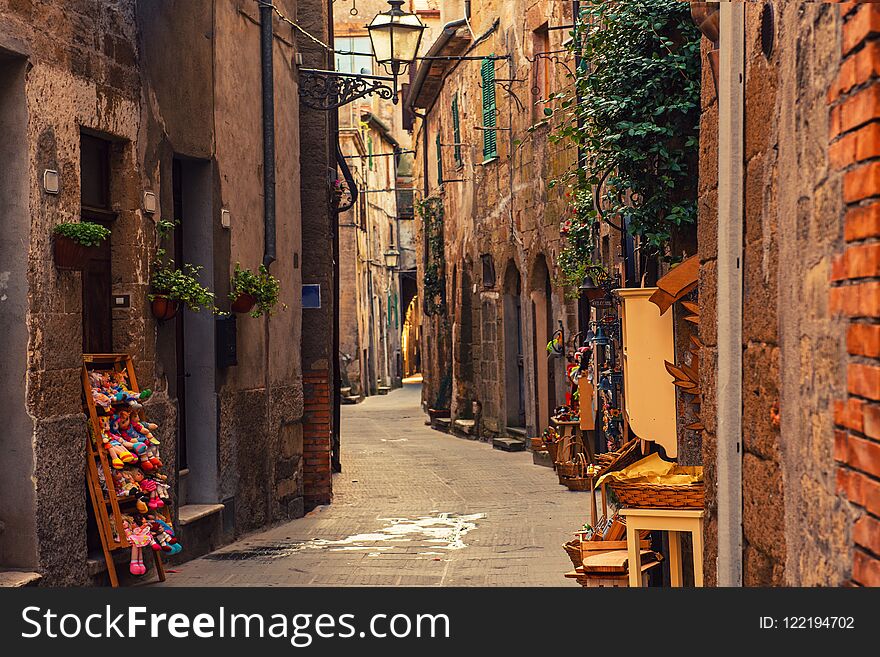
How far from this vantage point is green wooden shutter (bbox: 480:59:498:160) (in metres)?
18.9

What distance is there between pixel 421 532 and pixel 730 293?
6451mm

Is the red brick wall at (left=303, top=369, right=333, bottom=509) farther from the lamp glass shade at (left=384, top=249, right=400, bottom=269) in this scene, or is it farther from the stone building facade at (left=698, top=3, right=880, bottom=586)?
the lamp glass shade at (left=384, top=249, right=400, bottom=269)

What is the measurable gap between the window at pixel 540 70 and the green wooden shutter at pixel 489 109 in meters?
2.18

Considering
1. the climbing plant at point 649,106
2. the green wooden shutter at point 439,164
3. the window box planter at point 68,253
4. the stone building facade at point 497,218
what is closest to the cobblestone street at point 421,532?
the stone building facade at point 497,218

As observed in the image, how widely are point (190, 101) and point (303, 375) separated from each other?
4.08 m

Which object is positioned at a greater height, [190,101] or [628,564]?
[190,101]

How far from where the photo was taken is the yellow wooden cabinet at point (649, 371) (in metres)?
6.55

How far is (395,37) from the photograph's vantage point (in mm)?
11648

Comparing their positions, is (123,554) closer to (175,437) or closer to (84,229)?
(175,437)

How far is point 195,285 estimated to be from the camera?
8219 mm

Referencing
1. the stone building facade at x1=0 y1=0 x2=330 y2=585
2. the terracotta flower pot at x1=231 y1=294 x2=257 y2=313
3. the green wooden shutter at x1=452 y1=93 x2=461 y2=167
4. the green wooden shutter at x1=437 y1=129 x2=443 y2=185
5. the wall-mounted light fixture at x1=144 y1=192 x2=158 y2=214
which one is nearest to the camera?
the stone building facade at x1=0 y1=0 x2=330 y2=585

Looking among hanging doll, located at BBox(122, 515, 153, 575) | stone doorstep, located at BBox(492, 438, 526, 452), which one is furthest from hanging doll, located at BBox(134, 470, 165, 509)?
stone doorstep, located at BBox(492, 438, 526, 452)

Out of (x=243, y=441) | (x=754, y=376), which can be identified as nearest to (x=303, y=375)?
(x=243, y=441)

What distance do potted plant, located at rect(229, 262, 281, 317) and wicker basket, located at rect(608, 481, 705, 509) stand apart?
14.7 ft
